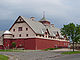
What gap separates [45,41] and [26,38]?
8118mm

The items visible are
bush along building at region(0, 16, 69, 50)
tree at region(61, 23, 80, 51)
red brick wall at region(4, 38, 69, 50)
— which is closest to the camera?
tree at region(61, 23, 80, 51)

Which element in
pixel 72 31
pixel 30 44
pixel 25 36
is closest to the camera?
pixel 72 31

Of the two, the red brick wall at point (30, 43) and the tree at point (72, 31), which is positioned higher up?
the tree at point (72, 31)

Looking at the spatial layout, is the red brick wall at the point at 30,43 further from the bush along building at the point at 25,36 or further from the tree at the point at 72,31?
the tree at the point at 72,31

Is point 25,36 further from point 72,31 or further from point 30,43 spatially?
point 72,31

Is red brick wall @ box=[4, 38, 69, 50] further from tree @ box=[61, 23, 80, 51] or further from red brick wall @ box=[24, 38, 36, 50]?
tree @ box=[61, 23, 80, 51]

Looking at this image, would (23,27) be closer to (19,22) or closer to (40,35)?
(19,22)

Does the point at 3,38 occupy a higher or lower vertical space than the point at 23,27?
lower

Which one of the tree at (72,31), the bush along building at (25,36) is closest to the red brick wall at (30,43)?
the bush along building at (25,36)

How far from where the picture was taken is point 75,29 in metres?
38.7

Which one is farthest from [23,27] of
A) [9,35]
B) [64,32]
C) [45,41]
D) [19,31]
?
[64,32]

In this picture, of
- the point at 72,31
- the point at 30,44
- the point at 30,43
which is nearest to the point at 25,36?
the point at 30,43

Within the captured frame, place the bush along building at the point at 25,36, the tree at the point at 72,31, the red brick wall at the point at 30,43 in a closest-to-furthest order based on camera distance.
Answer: the tree at the point at 72,31 < the red brick wall at the point at 30,43 < the bush along building at the point at 25,36

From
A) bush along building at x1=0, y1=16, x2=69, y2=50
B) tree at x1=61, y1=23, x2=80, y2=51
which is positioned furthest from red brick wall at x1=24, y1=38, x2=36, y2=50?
tree at x1=61, y1=23, x2=80, y2=51
